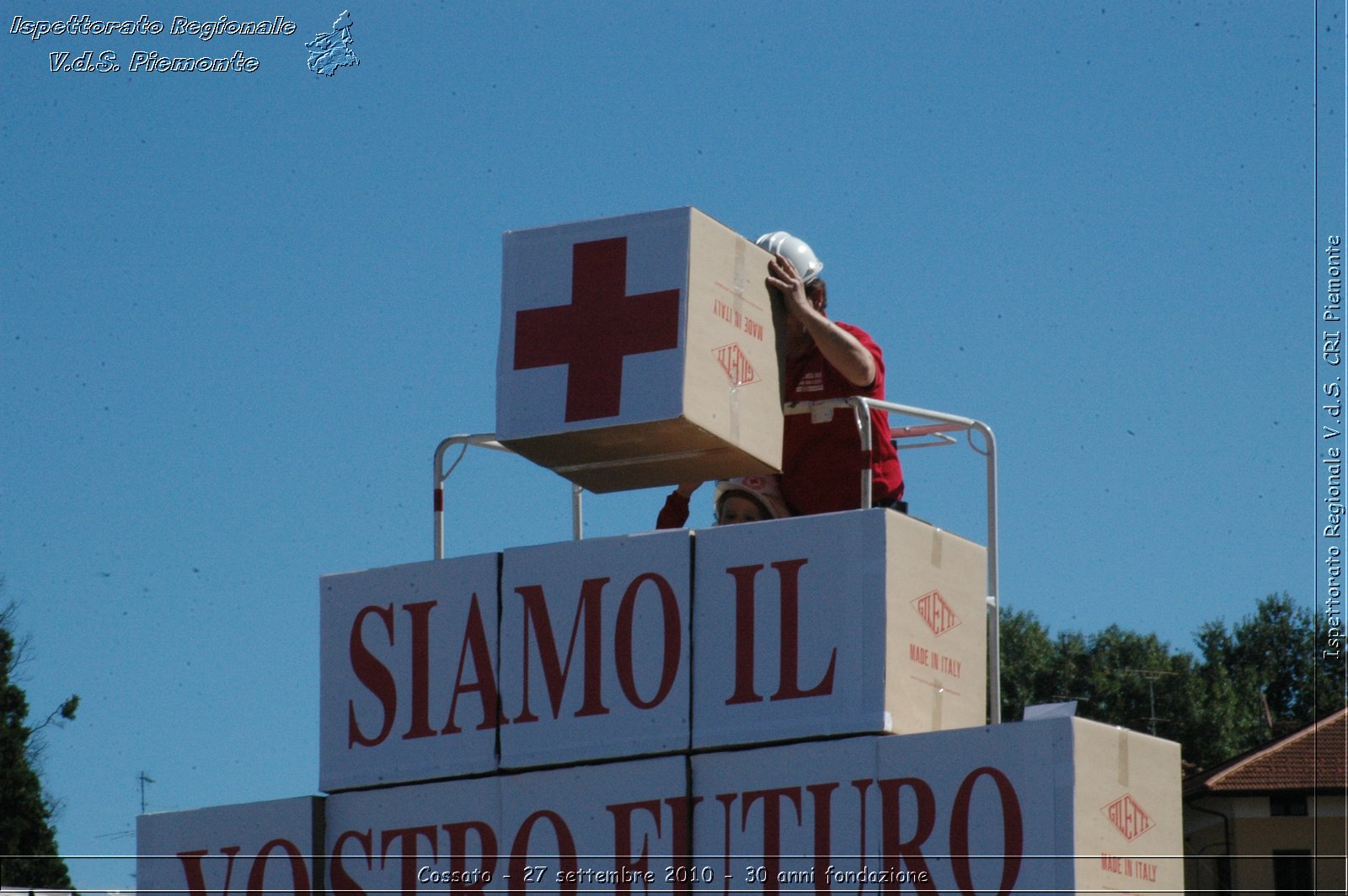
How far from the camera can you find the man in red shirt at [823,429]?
9.19m

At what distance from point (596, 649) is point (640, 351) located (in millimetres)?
1160

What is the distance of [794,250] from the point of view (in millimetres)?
9602

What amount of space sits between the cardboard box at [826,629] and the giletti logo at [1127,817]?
73 centimetres

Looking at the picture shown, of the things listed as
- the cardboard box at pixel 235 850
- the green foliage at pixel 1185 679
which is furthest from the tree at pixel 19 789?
the green foliage at pixel 1185 679

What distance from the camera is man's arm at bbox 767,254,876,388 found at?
9000 mm

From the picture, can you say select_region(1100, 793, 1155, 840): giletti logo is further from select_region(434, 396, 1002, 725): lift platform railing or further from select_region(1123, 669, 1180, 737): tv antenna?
select_region(1123, 669, 1180, 737): tv antenna

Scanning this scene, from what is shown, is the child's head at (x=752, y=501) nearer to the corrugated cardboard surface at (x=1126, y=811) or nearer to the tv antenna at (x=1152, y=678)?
the corrugated cardboard surface at (x=1126, y=811)

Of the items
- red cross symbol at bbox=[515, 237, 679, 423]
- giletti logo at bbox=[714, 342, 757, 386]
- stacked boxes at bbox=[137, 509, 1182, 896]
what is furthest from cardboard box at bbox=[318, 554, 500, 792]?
giletti logo at bbox=[714, 342, 757, 386]

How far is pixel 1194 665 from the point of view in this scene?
60844 millimetres

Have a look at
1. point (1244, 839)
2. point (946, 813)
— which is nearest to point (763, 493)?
point (946, 813)

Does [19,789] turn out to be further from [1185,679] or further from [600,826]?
[1185,679]

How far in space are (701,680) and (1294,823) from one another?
30.7m

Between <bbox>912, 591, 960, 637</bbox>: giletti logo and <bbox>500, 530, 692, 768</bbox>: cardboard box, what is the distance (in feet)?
2.88

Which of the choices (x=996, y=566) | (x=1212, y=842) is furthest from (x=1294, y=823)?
(x=996, y=566)
